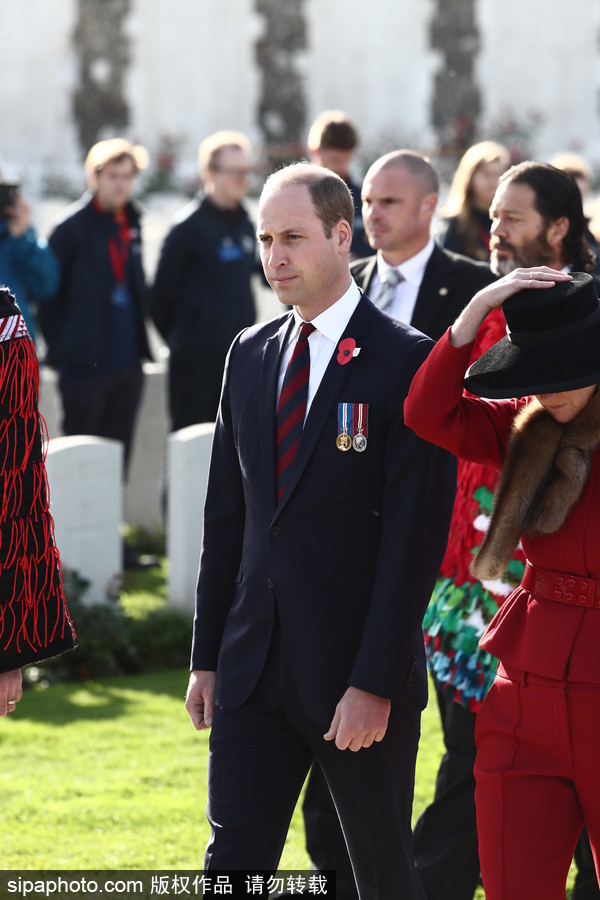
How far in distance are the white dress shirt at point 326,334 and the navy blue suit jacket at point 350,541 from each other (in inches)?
1.1

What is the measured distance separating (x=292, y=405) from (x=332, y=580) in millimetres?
445

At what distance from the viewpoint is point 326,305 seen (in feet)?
12.3

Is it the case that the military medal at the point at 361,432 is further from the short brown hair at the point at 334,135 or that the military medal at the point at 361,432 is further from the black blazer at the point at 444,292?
the short brown hair at the point at 334,135

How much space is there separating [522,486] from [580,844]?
62.8 inches

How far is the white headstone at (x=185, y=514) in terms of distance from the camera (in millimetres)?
7992

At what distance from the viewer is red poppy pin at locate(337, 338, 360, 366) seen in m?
3.68

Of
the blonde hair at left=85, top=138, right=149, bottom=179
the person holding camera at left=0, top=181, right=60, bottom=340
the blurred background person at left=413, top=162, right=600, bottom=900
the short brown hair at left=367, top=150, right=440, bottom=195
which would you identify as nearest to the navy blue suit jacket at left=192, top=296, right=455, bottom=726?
the blurred background person at left=413, top=162, right=600, bottom=900

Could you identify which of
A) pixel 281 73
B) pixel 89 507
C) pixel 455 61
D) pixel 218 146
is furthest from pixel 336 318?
pixel 455 61

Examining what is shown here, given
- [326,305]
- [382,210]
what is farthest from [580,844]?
[382,210]

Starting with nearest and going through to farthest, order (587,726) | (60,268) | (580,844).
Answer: (587,726) < (580,844) < (60,268)

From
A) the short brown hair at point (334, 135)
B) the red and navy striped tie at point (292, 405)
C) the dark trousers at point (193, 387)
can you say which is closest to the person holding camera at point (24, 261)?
the dark trousers at point (193, 387)

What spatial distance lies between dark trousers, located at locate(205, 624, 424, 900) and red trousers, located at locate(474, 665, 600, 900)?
0.96ft

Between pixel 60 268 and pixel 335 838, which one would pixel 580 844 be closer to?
pixel 335 838

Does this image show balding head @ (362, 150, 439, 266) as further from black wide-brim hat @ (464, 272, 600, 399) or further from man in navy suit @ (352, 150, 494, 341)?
black wide-brim hat @ (464, 272, 600, 399)
